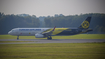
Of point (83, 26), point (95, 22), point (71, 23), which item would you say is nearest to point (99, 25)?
point (95, 22)

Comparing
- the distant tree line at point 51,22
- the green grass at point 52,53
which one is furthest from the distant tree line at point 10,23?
the green grass at point 52,53

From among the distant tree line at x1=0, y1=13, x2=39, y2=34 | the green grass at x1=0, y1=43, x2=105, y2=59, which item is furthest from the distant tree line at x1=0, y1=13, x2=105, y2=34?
the green grass at x1=0, y1=43, x2=105, y2=59

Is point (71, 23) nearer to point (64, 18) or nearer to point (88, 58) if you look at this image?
point (64, 18)

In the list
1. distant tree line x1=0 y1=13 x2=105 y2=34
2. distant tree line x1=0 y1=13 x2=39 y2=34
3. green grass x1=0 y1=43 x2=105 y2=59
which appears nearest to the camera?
green grass x1=0 y1=43 x2=105 y2=59

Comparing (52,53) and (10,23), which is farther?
(10,23)

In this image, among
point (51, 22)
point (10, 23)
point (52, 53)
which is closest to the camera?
point (52, 53)

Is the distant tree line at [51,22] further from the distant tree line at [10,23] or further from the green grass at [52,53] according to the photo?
the green grass at [52,53]

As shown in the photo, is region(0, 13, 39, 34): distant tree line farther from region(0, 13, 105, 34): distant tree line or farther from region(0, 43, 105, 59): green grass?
region(0, 43, 105, 59): green grass

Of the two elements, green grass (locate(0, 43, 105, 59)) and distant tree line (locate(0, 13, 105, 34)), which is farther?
distant tree line (locate(0, 13, 105, 34))

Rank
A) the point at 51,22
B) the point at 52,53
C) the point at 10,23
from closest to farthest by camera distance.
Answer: the point at 52,53 < the point at 10,23 < the point at 51,22

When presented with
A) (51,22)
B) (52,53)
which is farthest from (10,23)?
(52,53)

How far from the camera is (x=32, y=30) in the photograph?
37.8 m

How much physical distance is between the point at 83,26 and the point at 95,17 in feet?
183

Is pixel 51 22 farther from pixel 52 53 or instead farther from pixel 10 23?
pixel 52 53
